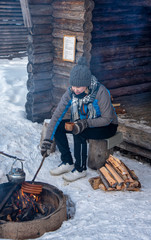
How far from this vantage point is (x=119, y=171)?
4520 millimetres

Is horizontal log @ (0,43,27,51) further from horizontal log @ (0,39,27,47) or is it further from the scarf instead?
the scarf

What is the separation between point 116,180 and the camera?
4.37m

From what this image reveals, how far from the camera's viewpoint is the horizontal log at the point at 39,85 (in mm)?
6982

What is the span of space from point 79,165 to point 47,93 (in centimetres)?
285

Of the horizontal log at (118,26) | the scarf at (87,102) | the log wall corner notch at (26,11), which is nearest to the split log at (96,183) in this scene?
the scarf at (87,102)

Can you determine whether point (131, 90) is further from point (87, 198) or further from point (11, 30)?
point (11, 30)

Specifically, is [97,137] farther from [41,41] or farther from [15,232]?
[41,41]

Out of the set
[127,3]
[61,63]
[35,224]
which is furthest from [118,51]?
[35,224]

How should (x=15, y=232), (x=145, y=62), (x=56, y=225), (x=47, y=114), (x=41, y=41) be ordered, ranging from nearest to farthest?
(x=15, y=232) < (x=56, y=225) < (x=41, y=41) < (x=47, y=114) < (x=145, y=62)

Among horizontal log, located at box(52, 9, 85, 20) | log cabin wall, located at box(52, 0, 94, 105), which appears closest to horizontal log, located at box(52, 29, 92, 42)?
log cabin wall, located at box(52, 0, 94, 105)

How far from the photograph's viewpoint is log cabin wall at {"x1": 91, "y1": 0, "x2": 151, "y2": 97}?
22.0 ft

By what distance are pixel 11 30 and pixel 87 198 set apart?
35.3 feet

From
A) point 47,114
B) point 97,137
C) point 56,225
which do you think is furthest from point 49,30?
point 56,225

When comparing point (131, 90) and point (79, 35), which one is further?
point (131, 90)
